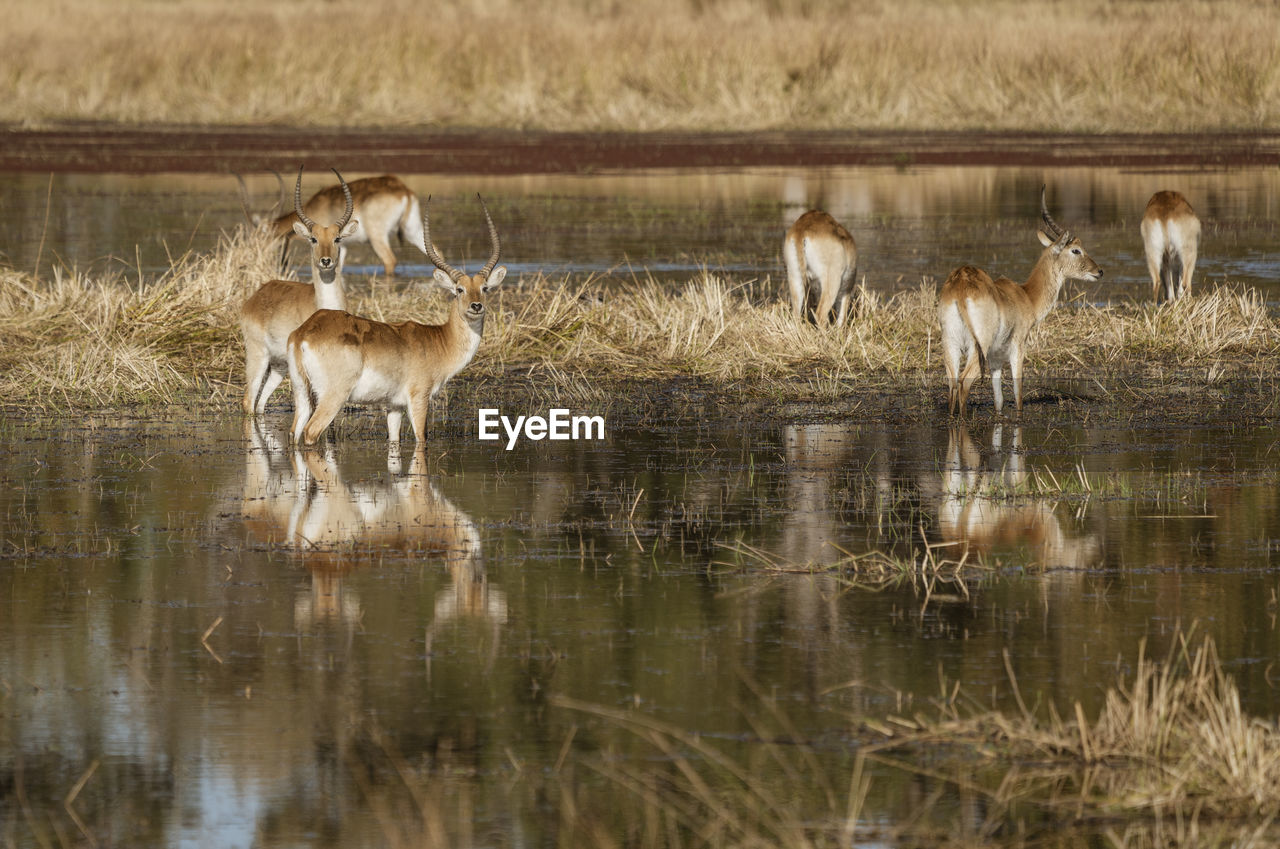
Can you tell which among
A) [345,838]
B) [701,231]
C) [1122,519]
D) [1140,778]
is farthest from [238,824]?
[701,231]

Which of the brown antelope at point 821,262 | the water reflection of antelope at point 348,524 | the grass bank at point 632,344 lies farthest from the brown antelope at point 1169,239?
the water reflection of antelope at point 348,524

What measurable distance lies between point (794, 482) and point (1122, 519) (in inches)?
78.0

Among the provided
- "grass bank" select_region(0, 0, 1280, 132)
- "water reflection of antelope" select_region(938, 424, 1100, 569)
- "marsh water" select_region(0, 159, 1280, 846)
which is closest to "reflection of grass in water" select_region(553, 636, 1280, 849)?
"marsh water" select_region(0, 159, 1280, 846)

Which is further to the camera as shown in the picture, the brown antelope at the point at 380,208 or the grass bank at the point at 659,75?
the grass bank at the point at 659,75

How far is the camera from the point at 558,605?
351 inches

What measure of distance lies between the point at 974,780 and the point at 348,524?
15.2ft

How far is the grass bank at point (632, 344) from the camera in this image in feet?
50.7

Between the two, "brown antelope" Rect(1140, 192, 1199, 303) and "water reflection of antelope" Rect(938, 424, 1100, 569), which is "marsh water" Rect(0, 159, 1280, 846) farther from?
"brown antelope" Rect(1140, 192, 1199, 303)

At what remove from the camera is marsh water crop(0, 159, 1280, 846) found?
6.64 m

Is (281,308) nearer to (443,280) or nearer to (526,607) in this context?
(443,280)

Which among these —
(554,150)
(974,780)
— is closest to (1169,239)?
(974,780)

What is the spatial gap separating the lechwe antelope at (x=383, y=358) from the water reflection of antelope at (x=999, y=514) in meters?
3.18

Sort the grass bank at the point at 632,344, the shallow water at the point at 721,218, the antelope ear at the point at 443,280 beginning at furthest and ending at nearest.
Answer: the shallow water at the point at 721,218 < the grass bank at the point at 632,344 < the antelope ear at the point at 443,280

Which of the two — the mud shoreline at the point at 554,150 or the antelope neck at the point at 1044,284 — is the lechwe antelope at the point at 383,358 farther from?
the mud shoreline at the point at 554,150
